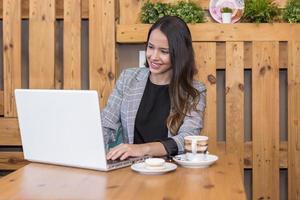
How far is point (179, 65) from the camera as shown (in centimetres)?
250

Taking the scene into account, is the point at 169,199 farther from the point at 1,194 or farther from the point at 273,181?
the point at 273,181

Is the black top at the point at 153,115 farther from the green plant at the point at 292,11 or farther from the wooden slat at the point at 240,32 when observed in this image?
the green plant at the point at 292,11

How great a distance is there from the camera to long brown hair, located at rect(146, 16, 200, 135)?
2.36 m

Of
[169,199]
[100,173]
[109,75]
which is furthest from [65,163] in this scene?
[109,75]

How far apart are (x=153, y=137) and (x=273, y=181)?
1032mm

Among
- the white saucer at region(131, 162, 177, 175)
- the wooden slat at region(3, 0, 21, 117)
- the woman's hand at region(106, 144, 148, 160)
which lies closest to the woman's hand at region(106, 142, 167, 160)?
the woman's hand at region(106, 144, 148, 160)

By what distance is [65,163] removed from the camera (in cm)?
175

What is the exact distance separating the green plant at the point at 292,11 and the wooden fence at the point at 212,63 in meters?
0.05

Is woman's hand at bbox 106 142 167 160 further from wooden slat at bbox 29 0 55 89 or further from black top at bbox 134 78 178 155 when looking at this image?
wooden slat at bbox 29 0 55 89

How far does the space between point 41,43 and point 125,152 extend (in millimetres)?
1646

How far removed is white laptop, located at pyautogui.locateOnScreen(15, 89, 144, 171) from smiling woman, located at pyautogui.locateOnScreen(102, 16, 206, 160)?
0.68m

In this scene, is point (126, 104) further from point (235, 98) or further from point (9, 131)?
point (9, 131)

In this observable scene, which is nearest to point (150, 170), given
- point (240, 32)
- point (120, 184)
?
point (120, 184)

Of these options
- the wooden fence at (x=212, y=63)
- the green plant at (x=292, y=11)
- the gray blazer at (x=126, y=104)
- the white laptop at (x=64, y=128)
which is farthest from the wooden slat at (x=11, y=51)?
the green plant at (x=292, y=11)
